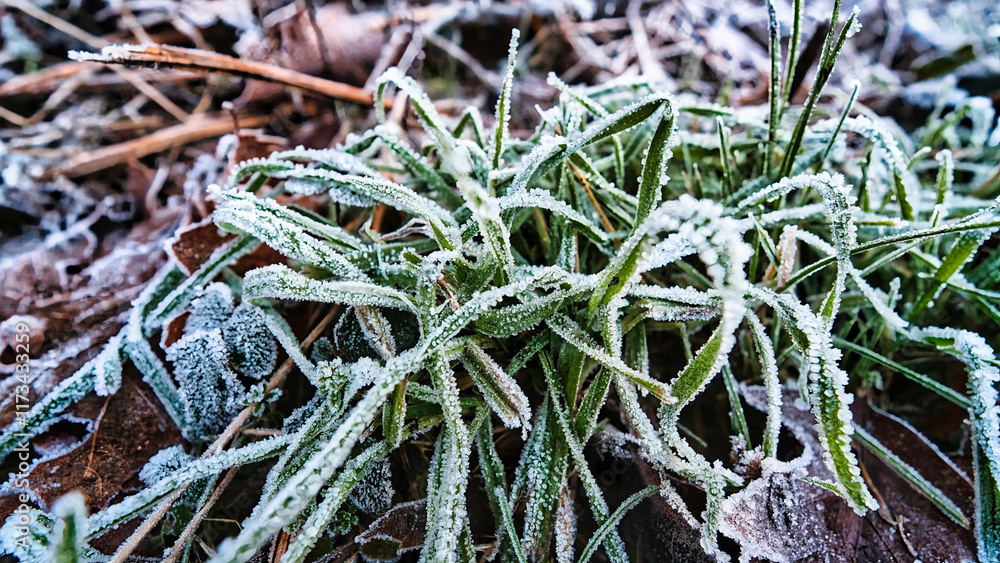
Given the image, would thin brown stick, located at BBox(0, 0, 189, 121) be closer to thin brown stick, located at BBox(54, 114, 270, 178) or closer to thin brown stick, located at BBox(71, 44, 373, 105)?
thin brown stick, located at BBox(54, 114, 270, 178)

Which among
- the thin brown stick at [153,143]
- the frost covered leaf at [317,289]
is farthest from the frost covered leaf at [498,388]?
the thin brown stick at [153,143]

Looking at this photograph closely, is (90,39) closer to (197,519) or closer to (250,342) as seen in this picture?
(250,342)

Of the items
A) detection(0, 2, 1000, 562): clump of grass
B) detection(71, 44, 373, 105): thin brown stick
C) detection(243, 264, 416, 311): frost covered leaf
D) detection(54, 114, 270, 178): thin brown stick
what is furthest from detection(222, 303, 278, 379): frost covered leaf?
detection(54, 114, 270, 178): thin brown stick

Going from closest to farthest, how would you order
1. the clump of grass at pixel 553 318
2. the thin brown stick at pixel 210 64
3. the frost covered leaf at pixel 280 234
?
the clump of grass at pixel 553 318
the frost covered leaf at pixel 280 234
the thin brown stick at pixel 210 64

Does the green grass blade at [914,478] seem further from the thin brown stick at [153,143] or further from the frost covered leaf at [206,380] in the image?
the thin brown stick at [153,143]

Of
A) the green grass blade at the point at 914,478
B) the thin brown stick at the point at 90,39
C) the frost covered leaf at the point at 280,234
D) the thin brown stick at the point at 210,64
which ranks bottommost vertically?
the green grass blade at the point at 914,478

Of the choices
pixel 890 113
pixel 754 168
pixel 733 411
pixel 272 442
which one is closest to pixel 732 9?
pixel 890 113
